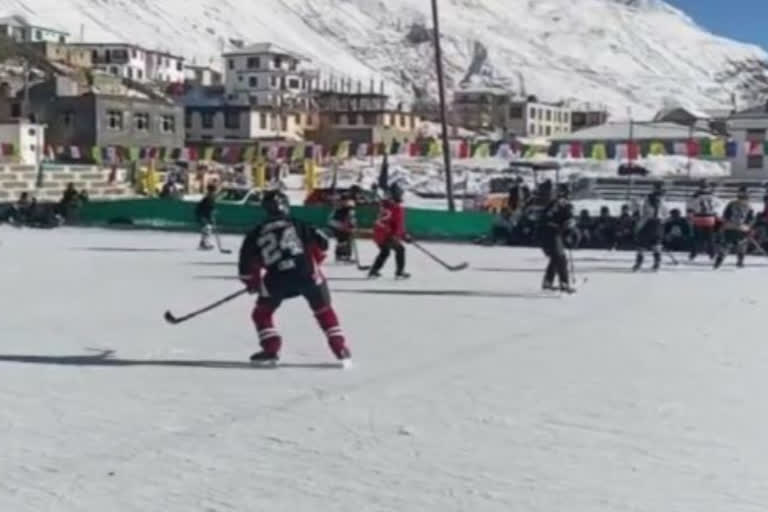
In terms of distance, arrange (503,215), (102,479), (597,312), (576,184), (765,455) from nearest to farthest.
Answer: (102,479) → (765,455) → (597,312) → (503,215) → (576,184)

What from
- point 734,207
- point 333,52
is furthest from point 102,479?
point 333,52

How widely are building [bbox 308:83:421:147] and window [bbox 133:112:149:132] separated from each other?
21.8m

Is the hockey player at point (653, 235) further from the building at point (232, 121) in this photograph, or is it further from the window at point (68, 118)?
the building at point (232, 121)

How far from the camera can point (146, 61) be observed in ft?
408

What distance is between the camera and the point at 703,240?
2066cm

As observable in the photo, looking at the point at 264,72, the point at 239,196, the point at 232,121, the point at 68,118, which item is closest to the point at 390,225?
the point at 239,196

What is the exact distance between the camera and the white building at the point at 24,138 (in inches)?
1875

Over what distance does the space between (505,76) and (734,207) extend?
6735 inches

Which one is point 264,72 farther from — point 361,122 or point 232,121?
point 232,121

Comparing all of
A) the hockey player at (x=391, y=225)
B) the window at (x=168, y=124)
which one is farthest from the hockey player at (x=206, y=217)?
the window at (x=168, y=124)

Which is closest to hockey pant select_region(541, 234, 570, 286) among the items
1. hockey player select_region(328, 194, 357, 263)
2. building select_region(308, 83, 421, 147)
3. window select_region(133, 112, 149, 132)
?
hockey player select_region(328, 194, 357, 263)

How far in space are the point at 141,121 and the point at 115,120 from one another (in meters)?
1.93

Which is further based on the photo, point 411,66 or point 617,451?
point 411,66

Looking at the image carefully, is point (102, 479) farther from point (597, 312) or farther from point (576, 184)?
point (576, 184)
